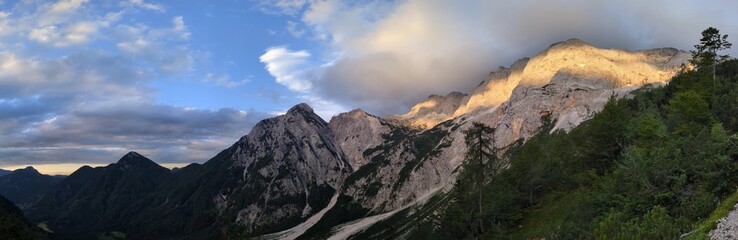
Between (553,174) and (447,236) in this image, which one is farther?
(553,174)

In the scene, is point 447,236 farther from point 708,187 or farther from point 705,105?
point 708,187

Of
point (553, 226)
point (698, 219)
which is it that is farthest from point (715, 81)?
point (698, 219)

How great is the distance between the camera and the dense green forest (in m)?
30.1

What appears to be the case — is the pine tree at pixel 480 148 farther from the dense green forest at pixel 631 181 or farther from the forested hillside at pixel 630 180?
the forested hillside at pixel 630 180

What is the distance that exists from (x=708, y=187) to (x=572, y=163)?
38.9 meters

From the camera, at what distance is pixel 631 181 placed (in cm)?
3684

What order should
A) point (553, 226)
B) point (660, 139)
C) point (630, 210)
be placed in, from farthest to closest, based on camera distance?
point (660, 139) < point (553, 226) < point (630, 210)

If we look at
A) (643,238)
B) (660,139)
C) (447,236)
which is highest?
(660,139)

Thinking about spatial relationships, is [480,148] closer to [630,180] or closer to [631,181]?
[630,180]

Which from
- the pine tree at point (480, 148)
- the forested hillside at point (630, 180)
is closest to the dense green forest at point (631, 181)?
the forested hillside at point (630, 180)

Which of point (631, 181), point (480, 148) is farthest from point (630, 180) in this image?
point (480, 148)

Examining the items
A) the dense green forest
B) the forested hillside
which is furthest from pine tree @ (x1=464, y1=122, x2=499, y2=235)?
the forested hillside

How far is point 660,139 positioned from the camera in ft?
157

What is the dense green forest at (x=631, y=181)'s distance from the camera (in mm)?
30094
